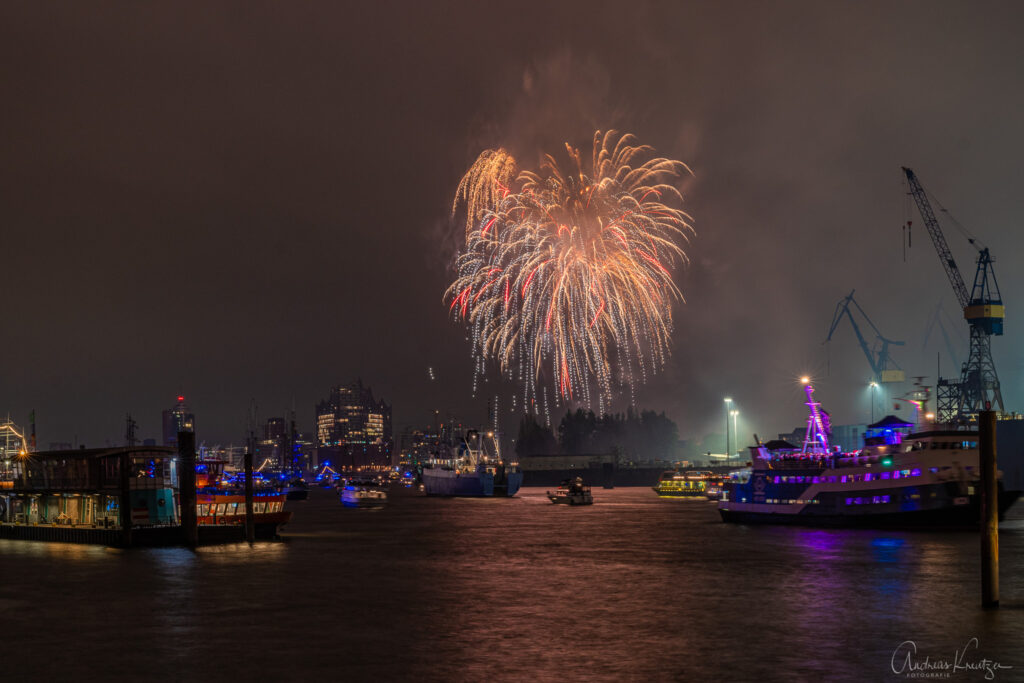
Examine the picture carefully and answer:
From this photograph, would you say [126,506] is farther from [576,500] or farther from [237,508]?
[576,500]

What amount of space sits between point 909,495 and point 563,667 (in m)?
69.4

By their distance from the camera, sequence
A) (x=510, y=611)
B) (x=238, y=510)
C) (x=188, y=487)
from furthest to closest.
→ (x=238, y=510) < (x=188, y=487) < (x=510, y=611)

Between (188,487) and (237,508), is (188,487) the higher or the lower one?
the higher one

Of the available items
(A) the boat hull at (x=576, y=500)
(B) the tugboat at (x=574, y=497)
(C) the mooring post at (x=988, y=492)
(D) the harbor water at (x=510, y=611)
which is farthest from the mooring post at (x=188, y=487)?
(B) the tugboat at (x=574, y=497)

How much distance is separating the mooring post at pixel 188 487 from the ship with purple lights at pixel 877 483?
58244mm

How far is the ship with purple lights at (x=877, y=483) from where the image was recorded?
9050 centimetres

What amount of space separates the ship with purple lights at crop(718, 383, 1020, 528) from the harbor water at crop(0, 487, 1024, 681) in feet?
30.6

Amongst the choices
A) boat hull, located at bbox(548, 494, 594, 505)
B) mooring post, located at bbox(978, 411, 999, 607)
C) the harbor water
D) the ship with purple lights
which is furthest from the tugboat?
mooring post, located at bbox(978, 411, 999, 607)

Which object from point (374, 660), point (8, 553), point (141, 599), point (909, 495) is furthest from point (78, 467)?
point (909, 495)

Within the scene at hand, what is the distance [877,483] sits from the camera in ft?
312

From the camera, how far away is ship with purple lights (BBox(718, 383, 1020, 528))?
90.5 metres

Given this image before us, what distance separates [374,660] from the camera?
110 ft

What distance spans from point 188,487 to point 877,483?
61103 mm

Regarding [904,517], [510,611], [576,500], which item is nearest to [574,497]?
[576,500]
